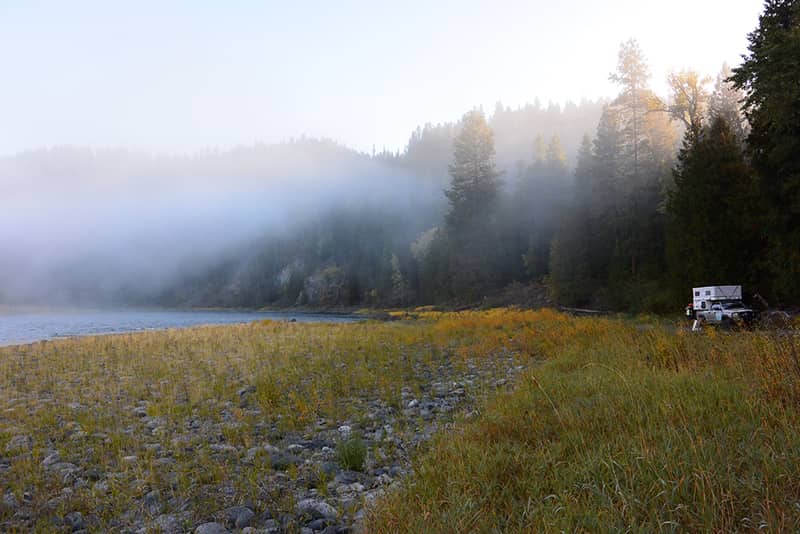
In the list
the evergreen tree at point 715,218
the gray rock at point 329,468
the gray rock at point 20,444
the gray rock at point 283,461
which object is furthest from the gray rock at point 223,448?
the evergreen tree at point 715,218

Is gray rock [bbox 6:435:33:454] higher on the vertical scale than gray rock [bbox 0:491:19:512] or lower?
higher

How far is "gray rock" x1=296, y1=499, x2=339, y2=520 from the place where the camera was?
156 inches

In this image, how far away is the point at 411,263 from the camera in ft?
247

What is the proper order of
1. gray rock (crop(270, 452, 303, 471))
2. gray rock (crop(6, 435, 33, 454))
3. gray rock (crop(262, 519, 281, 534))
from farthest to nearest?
gray rock (crop(6, 435, 33, 454)) → gray rock (crop(270, 452, 303, 471)) → gray rock (crop(262, 519, 281, 534))

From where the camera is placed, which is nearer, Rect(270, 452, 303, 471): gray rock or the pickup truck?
Rect(270, 452, 303, 471): gray rock

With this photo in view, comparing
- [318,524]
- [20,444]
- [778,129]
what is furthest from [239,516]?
[778,129]

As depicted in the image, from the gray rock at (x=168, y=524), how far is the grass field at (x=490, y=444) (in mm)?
108

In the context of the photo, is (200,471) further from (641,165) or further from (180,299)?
(180,299)

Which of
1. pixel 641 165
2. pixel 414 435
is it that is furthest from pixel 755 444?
pixel 641 165

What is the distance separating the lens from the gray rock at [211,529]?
3777 mm

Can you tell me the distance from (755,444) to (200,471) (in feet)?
19.1

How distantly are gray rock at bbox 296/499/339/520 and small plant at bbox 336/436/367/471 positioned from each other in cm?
103

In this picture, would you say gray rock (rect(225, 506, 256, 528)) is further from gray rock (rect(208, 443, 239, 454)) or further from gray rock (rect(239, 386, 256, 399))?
gray rock (rect(239, 386, 256, 399))

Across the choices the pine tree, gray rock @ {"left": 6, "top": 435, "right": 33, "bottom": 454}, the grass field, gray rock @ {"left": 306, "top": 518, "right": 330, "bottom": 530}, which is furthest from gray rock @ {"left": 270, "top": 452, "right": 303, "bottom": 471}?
the pine tree
